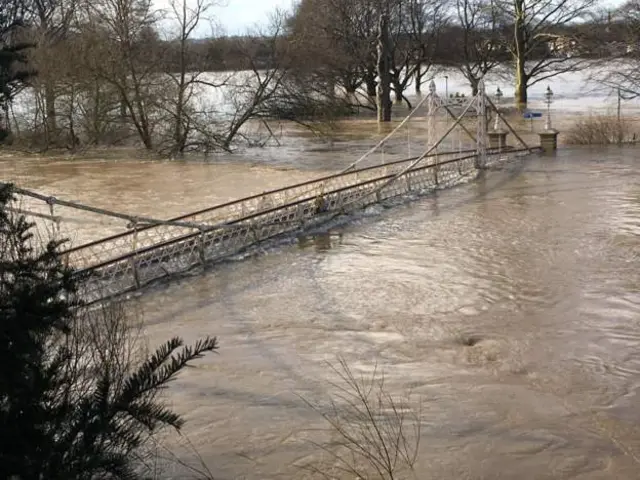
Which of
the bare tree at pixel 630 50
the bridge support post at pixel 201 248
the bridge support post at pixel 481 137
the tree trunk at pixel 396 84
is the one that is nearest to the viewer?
the bridge support post at pixel 201 248

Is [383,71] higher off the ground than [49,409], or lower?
higher

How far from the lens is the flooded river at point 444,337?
6.26 m

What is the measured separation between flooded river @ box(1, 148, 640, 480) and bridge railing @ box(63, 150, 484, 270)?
108 cm

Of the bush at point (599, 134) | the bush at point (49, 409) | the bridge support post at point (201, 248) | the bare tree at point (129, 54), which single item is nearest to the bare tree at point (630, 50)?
the bush at point (599, 134)

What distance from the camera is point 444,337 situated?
28.7 ft

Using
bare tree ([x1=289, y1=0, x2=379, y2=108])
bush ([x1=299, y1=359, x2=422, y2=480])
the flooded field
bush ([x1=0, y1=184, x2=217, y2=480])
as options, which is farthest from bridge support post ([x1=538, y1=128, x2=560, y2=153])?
bush ([x1=0, y1=184, x2=217, y2=480])

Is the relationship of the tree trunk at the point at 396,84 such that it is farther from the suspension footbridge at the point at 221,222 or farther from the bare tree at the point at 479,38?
the suspension footbridge at the point at 221,222

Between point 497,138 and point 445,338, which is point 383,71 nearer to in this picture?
point 497,138

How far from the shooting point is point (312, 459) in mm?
6066

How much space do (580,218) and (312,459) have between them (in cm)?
1090

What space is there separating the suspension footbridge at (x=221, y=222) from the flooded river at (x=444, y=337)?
1.75 ft

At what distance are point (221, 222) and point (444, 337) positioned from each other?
22.7ft

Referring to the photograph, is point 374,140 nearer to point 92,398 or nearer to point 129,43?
point 129,43

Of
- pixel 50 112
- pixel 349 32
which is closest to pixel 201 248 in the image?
pixel 50 112
